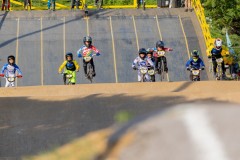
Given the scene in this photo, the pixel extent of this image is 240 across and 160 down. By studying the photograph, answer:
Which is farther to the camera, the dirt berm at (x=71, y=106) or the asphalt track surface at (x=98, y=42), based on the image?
the asphalt track surface at (x=98, y=42)

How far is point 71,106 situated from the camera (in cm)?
1380

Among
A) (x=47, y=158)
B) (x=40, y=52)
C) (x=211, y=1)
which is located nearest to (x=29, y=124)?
(x=47, y=158)

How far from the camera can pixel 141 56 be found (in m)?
18.7

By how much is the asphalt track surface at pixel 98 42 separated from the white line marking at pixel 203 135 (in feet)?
69.7

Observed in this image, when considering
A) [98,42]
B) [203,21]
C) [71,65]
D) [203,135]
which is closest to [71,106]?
[71,65]

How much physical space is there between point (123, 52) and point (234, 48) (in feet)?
11.0

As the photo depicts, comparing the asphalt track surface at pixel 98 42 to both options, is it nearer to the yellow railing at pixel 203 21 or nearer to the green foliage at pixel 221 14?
the yellow railing at pixel 203 21

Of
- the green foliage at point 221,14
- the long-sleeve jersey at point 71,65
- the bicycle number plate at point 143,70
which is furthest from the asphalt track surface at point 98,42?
the bicycle number plate at point 143,70

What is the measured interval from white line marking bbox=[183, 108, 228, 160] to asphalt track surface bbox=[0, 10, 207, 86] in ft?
69.7

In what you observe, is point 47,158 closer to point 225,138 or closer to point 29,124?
point 225,138

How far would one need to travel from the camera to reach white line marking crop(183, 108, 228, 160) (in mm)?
2096

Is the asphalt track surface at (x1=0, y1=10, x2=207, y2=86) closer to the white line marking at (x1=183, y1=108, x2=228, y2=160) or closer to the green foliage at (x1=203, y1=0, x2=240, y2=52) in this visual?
the green foliage at (x1=203, y1=0, x2=240, y2=52)

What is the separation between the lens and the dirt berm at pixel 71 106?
38.9 ft

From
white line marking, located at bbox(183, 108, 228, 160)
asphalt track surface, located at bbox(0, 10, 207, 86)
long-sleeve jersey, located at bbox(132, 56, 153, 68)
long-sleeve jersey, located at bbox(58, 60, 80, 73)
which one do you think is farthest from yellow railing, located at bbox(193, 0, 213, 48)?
white line marking, located at bbox(183, 108, 228, 160)
